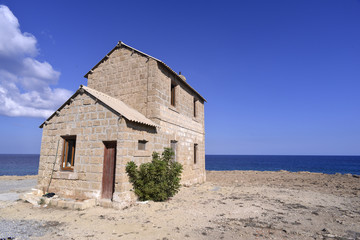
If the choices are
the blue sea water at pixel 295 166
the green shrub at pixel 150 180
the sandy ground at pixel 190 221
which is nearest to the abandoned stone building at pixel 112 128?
the green shrub at pixel 150 180

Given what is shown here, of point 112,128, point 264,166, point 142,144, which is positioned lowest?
point 264,166

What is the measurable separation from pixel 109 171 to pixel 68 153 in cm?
250

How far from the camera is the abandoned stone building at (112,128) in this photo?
7.93 meters

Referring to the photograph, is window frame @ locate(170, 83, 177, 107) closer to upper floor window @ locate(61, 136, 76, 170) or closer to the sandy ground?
upper floor window @ locate(61, 136, 76, 170)

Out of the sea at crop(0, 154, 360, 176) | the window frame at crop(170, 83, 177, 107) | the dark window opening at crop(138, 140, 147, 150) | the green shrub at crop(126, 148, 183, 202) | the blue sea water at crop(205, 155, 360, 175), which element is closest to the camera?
the green shrub at crop(126, 148, 183, 202)

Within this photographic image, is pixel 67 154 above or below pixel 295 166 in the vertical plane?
above

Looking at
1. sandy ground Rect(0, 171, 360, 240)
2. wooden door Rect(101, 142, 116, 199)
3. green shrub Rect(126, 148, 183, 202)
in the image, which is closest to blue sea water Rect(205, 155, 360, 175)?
sandy ground Rect(0, 171, 360, 240)

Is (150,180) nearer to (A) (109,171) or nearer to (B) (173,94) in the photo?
(A) (109,171)

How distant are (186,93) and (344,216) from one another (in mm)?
9907

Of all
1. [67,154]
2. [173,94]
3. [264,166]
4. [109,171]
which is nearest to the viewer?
[109,171]

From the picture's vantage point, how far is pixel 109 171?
7.98m

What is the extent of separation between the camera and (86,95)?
8.77 metres

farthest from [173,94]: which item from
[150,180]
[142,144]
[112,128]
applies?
[150,180]

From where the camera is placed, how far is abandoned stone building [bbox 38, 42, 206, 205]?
Answer: 793cm
